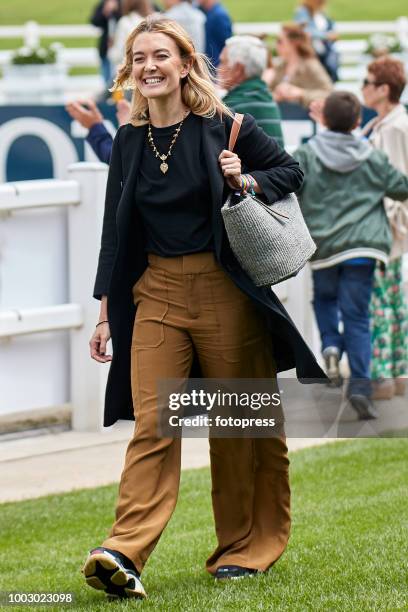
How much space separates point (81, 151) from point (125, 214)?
8046mm

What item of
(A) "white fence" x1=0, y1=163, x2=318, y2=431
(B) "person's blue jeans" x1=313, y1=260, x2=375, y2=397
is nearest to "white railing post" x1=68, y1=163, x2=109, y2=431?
(A) "white fence" x1=0, y1=163, x2=318, y2=431

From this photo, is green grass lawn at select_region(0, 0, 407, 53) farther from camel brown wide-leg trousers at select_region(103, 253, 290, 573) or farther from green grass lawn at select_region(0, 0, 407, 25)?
camel brown wide-leg trousers at select_region(103, 253, 290, 573)

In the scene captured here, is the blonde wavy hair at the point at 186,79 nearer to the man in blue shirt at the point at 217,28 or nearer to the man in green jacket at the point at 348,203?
the man in green jacket at the point at 348,203

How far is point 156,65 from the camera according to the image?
507 centimetres

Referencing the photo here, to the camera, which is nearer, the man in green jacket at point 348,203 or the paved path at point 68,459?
the paved path at point 68,459

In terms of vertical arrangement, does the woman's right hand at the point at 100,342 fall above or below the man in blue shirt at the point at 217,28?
below

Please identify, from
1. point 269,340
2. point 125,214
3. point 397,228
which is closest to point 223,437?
point 269,340

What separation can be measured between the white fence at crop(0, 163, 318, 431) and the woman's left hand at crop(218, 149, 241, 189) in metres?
3.53

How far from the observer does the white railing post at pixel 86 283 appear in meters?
8.71

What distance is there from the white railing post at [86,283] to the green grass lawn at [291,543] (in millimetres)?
1230

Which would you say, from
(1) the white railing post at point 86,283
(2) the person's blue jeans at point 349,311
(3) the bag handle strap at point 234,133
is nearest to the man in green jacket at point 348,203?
(2) the person's blue jeans at point 349,311

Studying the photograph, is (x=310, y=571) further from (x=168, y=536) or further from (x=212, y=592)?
(x=168, y=536)

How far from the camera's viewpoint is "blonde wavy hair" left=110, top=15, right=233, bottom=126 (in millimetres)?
5129

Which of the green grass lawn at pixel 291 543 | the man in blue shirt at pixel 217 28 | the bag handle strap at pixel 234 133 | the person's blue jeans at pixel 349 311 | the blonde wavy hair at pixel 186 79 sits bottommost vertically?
the green grass lawn at pixel 291 543
